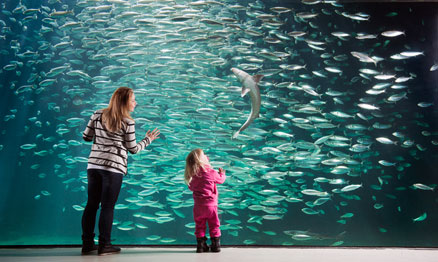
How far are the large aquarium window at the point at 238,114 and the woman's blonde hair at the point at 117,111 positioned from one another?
139 cm

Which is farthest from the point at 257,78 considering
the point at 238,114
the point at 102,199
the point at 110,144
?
the point at 102,199

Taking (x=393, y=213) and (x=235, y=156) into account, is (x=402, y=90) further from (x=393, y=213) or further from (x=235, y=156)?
(x=235, y=156)

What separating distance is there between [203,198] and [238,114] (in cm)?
154

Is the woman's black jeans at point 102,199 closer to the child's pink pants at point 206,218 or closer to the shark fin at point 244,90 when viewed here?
the child's pink pants at point 206,218

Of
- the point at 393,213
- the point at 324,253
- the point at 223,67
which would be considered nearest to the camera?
the point at 324,253

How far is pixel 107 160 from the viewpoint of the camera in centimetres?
322

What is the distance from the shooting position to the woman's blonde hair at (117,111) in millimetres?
3254

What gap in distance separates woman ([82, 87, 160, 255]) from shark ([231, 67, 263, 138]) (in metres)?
1.73

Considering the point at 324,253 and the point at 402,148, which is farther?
the point at 402,148

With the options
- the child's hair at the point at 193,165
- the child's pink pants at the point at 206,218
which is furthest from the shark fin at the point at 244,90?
the child's pink pants at the point at 206,218

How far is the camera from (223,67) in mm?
4762

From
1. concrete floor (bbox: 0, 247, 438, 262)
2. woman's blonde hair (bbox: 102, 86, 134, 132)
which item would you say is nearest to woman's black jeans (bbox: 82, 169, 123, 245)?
concrete floor (bbox: 0, 247, 438, 262)

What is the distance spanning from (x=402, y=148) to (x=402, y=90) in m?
0.80

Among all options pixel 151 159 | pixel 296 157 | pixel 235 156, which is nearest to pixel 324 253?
pixel 296 157
